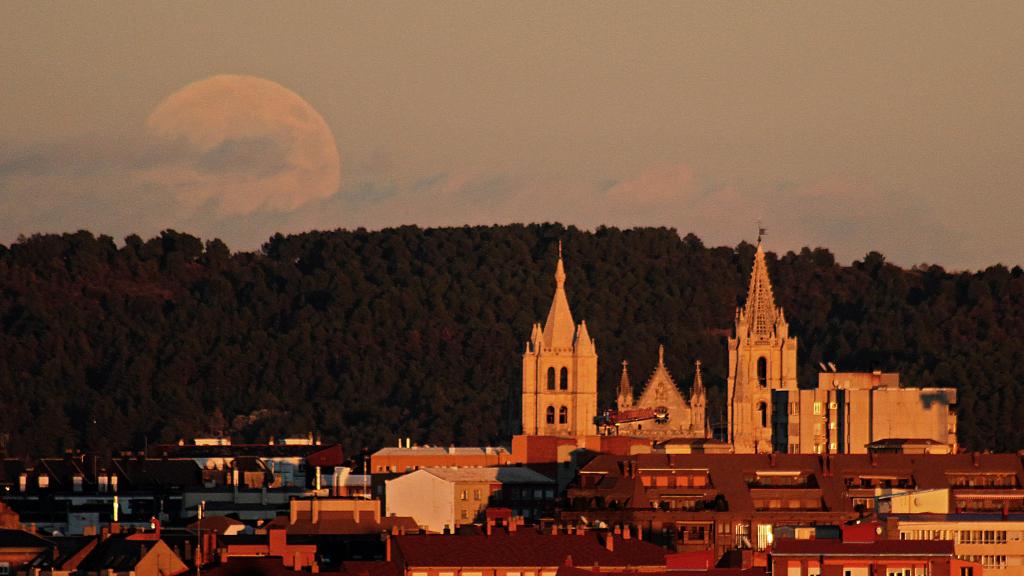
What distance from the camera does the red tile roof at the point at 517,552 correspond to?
10081 cm

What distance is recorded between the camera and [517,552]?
102250 mm

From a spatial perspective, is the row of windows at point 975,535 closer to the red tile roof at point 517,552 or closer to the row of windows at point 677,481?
the red tile roof at point 517,552

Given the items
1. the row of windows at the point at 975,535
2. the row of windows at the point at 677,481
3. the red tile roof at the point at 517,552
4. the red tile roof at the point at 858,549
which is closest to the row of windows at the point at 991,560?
the row of windows at the point at 975,535

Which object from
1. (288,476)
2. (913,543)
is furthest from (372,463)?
(913,543)

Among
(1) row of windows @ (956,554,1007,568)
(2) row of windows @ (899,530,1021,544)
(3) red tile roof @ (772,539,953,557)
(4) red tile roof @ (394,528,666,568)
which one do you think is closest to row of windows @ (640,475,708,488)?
(2) row of windows @ (899,530,1021,544)

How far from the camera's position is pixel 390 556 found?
10300cm

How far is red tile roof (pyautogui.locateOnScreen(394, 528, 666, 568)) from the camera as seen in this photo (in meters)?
101

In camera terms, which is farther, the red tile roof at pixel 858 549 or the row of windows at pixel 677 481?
the row of windows at pixel 677 481

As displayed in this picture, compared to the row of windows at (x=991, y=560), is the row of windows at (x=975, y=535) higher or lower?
higher

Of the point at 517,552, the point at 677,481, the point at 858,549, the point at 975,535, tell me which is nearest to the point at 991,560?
the point at 975,535

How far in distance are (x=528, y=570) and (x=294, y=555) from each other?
23.8 ft

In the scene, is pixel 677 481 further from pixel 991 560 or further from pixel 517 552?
pixel 517 552

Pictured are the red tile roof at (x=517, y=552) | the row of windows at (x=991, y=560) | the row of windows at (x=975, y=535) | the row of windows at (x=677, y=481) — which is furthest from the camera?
the row of windows at (x=677, y=481)

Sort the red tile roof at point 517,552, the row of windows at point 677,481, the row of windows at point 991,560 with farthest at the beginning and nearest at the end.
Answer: the row of windows at point 677,481 → the row of windows at point 991,560 → the red tile roof at point 517,552
